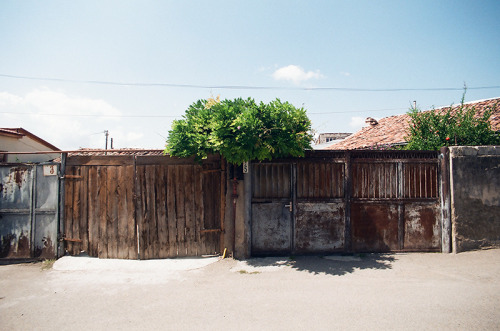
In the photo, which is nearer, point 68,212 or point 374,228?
point 68,212

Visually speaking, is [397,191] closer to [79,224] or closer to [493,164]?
[493,164]

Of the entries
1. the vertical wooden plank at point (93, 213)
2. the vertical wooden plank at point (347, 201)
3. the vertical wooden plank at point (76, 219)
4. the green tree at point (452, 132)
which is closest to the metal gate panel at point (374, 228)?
the vertical wooden plank at point (347, 201)

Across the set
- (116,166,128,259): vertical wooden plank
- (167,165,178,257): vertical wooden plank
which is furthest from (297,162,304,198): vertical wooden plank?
(116,166,128,259): vertical wooden plank

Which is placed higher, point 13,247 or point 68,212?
point 68,212

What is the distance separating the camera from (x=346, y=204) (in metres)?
6.29

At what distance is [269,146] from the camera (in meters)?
5.25

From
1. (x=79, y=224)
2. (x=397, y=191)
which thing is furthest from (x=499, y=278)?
(x=79, y=224)

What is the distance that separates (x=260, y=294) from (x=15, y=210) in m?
5.68

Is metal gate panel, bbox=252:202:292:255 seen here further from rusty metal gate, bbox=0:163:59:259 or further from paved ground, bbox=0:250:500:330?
rusty metal gate, bbox=0:163:59:259

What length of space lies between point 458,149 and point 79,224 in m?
8.59

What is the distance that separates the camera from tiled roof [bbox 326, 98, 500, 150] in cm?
1106

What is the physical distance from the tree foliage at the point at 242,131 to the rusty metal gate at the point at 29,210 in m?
2.96

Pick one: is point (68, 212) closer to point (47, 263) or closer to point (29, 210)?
point (29, 210)

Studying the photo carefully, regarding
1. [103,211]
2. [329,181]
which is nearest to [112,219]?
[103,211]
